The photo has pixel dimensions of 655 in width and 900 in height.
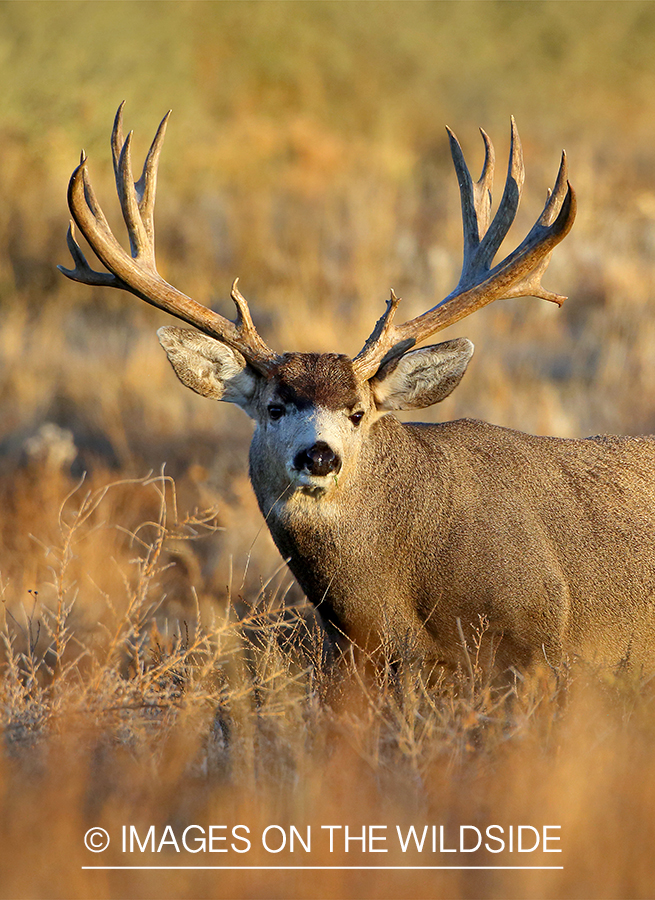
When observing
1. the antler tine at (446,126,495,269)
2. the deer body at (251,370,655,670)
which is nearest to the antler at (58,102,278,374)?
the deer body at (251,370,655,670)

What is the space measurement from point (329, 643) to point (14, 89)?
46.7 ft

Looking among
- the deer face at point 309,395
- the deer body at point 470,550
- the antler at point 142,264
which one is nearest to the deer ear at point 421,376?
the deer face at point 309,395

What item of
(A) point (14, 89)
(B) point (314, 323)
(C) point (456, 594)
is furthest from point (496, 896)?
(A) point (14, 89)

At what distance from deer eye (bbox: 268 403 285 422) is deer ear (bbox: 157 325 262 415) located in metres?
0.32

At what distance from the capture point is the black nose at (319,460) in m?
4.65

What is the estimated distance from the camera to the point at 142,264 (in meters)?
5.61

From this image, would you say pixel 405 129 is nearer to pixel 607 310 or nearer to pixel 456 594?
pixel 607 310

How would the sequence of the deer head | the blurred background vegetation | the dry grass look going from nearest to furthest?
the dry grass
the deer head
the blurred background vegetation

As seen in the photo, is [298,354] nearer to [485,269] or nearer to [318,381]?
[318,381]

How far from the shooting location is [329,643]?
5465mm

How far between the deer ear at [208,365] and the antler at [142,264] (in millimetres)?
80

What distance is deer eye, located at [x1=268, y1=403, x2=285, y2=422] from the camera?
5.17 meters

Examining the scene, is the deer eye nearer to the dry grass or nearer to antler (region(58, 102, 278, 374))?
antler (region(58, 102, 278, 374))

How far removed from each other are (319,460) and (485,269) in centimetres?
175
